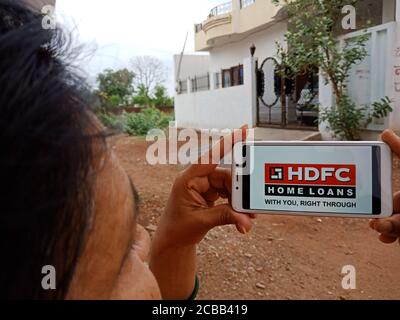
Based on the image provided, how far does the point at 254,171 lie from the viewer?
0.59m

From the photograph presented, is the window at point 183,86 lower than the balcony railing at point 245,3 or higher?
lower

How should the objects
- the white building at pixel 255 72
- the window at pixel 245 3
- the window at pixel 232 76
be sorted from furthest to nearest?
the window at pixel 232 76 → the window at pixel 245 3 → the white building at pixel 255 72

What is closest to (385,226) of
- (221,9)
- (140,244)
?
(140,244)

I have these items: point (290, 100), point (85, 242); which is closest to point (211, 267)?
point (85, 242)

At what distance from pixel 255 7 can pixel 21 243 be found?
656 centimetres

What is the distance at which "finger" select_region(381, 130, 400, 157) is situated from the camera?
53 centimetres

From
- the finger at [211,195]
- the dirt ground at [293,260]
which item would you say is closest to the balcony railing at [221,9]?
→ the dirt ground at [293,260]

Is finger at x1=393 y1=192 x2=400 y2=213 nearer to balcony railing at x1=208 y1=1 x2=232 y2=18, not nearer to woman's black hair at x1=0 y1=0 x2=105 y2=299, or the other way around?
woman's black hair at x1=0 y1=0 x2=105 y2=299

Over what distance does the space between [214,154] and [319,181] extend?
0.15m

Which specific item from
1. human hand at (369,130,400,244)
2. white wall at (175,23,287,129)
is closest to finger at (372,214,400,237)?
human hand at (369,130,400,244)

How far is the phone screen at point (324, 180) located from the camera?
0.54m

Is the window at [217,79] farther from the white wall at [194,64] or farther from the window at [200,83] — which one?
the white wall at [194,64]

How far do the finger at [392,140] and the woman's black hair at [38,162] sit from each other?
0.39 meters
